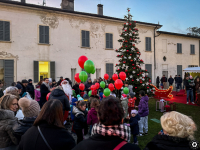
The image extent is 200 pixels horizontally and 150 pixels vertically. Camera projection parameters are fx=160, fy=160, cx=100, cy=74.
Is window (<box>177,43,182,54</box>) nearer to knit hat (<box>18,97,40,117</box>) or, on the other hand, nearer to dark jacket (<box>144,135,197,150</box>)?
dark jacket (<box>144,135,197,150</box>)

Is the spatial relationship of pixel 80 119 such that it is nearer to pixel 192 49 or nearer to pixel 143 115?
pixel 143 115

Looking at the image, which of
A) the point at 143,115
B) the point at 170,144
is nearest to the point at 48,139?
the point at 170,144

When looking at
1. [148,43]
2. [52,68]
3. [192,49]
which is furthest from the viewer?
[192,49]

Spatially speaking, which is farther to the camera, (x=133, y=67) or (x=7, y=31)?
(x=7, y=31)

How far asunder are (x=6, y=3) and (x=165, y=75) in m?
17.8

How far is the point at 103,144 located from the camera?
53.8 inches

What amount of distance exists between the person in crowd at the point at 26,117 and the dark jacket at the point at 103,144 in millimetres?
1195

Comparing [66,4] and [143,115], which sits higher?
[66,4]

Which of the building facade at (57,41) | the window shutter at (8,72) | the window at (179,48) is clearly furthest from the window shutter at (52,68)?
the window at (179,48)

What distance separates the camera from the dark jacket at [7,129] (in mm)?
2307

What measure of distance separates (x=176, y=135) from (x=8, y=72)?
1334 centimetres

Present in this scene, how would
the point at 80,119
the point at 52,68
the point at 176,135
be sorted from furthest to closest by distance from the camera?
the point at 52,68
the point at 80,119
the point at 176,135

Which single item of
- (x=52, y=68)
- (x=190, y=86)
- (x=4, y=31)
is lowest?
(x=190, y=86)

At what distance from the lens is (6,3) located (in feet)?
39.2
